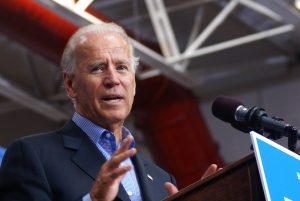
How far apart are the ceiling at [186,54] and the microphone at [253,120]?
3.81 meters

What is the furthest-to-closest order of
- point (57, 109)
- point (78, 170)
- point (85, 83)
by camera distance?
point (57, 109), point (85, 83), point (78, 170)

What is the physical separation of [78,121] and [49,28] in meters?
2.83

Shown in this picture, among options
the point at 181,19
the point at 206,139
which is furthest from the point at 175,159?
the point at 181,19

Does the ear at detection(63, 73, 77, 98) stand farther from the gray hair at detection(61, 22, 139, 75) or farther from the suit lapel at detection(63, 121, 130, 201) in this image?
the suit lapel at detection(63, 121, 130, 201)

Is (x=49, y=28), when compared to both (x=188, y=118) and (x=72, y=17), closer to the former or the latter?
(x=72, y=17)

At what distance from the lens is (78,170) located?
6.82ft

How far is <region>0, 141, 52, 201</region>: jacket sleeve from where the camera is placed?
198 cm

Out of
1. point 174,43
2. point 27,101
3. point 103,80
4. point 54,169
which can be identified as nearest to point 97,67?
point 103,80

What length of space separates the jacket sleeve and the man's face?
24 centimetres

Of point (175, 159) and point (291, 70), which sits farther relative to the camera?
point (291, 70)

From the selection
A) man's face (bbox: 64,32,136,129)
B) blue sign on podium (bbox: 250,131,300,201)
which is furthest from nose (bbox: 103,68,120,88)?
blue sign on podium (bbox: 250,131,300,201)

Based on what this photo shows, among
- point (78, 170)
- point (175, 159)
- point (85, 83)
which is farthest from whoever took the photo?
point (175, 159)

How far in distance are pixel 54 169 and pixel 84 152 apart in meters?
0.11

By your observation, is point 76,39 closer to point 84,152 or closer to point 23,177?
point 84,152
